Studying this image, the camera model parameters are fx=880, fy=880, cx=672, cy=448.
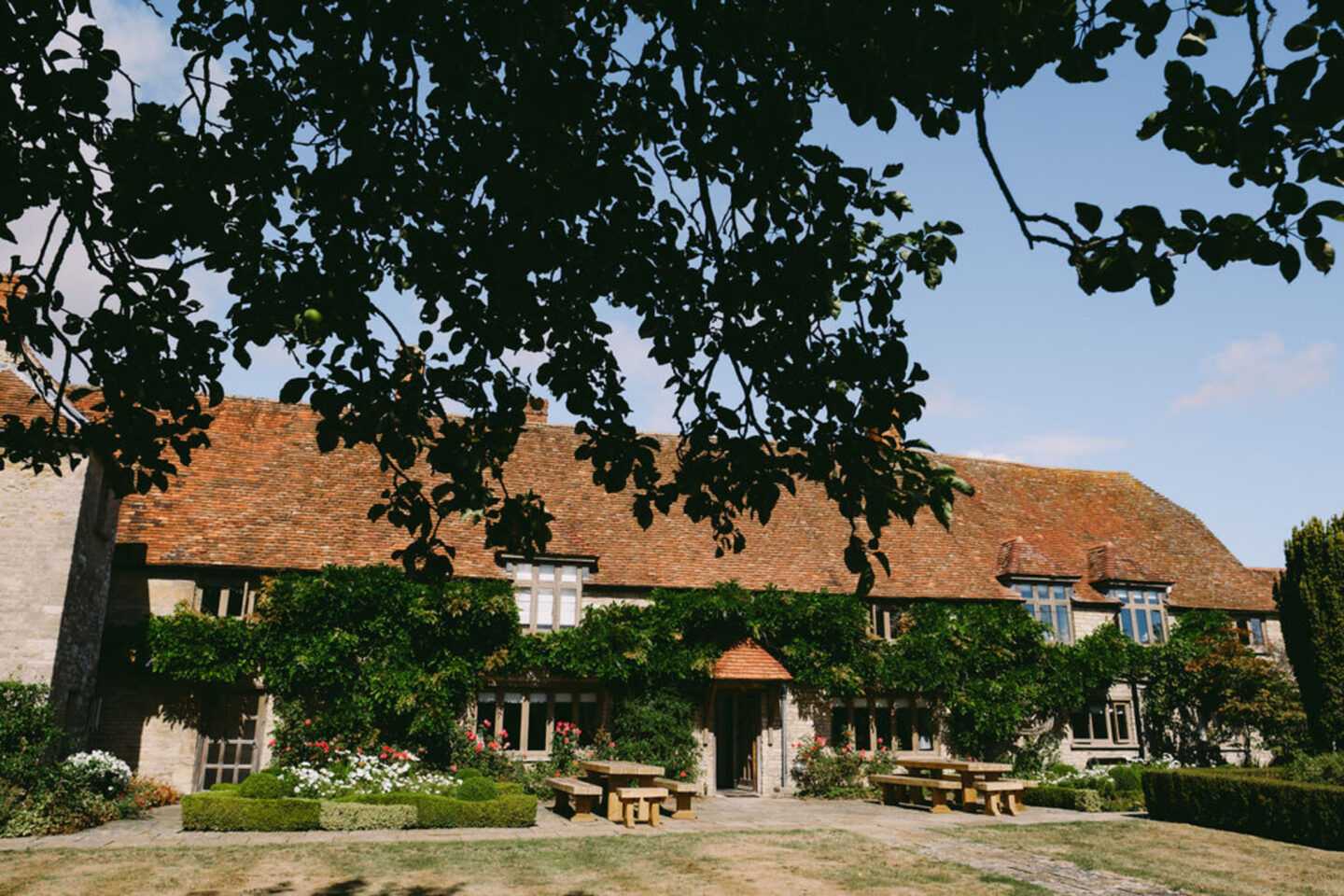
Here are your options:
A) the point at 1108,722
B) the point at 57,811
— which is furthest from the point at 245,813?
the point at 1108,722

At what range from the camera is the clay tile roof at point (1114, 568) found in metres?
25.8

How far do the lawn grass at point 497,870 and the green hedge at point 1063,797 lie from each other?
26.7 ft

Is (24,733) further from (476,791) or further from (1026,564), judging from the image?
(1026,564)

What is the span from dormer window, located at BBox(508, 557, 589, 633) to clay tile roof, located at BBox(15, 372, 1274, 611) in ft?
1.45

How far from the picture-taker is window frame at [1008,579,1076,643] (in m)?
25.0

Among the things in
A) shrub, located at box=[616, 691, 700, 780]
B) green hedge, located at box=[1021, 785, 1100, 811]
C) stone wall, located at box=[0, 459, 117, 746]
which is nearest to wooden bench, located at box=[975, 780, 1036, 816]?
green hedge, located at box=[1021, 785, 1100, 811]

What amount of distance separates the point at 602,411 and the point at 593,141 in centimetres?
195

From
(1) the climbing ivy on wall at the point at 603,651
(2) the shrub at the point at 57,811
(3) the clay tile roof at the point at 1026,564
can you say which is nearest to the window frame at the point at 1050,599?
(3) the clay tile roof at the point at 1026,564

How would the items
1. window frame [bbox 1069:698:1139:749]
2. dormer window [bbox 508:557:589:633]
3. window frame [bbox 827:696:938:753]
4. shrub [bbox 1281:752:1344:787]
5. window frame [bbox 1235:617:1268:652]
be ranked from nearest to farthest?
shrub [bbox 1281:752:1344:787]
dormer window [bbox 508:557:589:633]
window frame [bbox 827:696:938:753]
window frame [bbox 1069:698:1139:749]
window frame [bbox 1235:617:1268:652]

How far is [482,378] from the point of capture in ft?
22.1

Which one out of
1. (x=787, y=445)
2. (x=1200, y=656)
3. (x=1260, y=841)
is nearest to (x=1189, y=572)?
(x=1200, y=656)

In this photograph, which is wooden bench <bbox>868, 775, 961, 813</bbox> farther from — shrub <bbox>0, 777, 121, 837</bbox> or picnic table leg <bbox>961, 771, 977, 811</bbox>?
shrub <bbox>0, 777, 121, 837</bbox>

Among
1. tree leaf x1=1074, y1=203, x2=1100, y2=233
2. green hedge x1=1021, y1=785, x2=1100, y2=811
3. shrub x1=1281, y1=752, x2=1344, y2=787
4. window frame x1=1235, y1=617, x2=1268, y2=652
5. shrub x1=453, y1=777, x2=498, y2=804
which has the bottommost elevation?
green hedge x1=1021, y1=785, x2=1100, y2=811

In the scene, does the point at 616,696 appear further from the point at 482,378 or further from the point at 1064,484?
the point at 1064,484
